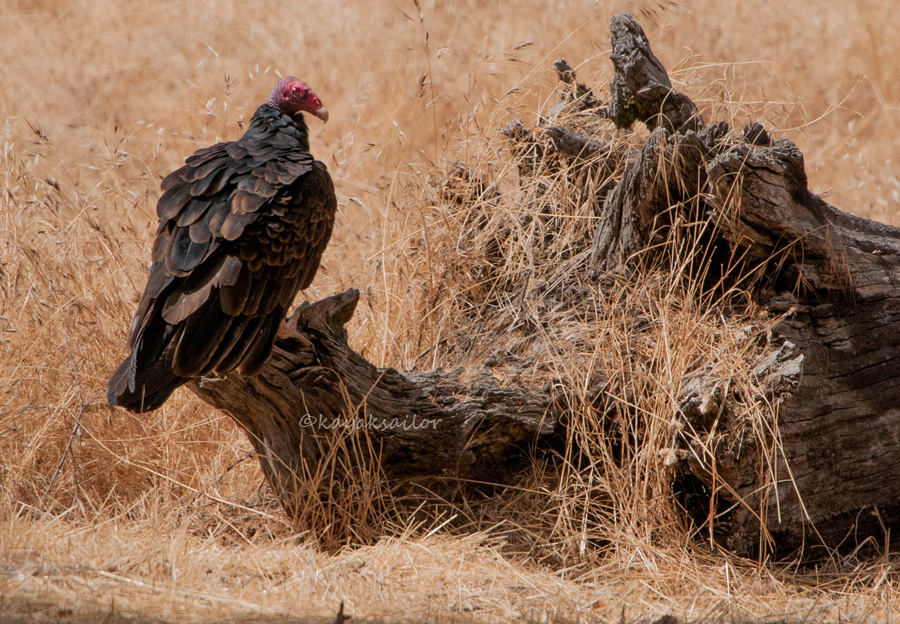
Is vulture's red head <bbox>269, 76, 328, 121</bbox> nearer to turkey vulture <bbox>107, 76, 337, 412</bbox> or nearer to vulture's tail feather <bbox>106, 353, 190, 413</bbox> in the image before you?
turkey vulture <bbox>107, 76, 337, 412</bbox>

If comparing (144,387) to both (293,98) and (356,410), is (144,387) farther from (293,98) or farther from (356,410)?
(293,98)

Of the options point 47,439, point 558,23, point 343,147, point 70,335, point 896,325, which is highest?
point 558,23

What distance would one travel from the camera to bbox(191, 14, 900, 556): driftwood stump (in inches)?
112

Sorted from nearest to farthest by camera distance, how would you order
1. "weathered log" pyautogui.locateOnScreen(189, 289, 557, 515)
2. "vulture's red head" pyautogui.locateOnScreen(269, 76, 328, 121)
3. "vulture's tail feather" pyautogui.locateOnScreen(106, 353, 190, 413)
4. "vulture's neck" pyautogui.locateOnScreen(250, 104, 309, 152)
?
1. "vulture's tail feather" pyautogui.locateOnScreen(106, 353, 190, 413)
2. "weathered log" pyautogui.locateOnScreen(189, 289, 557, 515)
3. "vulture's neck" pyautogui.locateOnScreen(250, 104, 309, 152)
4. "vulture's red head" pyautogui.locateOnScreen(269, 76, 328, 121)

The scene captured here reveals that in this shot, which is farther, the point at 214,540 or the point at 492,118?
the point at 492,118

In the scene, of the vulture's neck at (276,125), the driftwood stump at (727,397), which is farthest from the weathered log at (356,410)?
the vulture's neck at (276,125)

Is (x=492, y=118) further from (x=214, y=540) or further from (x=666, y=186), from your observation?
(x=214, y=540)

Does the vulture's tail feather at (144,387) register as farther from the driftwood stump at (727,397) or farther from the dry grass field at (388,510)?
the dry grass field at (388,510)

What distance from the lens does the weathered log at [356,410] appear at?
2809 mm

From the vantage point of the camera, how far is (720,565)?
9.36 ft

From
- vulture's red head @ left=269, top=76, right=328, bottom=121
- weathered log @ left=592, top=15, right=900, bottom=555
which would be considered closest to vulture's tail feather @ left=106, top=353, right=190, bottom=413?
vulture's red head @ left=269, top=76, right=328, bottom=121

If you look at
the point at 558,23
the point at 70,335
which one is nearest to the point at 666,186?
the point at 70,335

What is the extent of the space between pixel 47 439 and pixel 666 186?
2649 mm

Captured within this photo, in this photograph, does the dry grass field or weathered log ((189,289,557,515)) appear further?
weathered log ((189,289,557,515))
